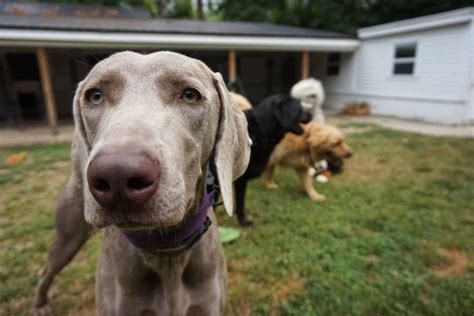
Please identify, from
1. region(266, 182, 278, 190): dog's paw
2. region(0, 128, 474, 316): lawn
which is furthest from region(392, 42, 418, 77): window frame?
region(266, 182, 278, 190): dog's paw

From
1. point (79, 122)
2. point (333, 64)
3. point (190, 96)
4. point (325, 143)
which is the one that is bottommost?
point (325, 143)

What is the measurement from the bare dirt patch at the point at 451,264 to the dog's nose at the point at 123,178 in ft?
9.63

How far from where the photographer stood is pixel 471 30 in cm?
1048

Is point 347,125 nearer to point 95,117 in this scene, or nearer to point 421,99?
point 421,99

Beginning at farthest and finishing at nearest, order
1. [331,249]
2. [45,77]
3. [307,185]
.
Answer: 1. [45,77]
2. [307,185]
3. [331,249]

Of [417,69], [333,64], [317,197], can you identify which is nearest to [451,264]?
[317,197]

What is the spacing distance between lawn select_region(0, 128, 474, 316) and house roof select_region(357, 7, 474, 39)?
7.20m

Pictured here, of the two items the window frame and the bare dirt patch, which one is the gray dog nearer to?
the bare dirt patch

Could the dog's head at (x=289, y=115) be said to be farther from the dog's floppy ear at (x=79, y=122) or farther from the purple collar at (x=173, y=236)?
the dog's floppy ear at (x=79, y=122)

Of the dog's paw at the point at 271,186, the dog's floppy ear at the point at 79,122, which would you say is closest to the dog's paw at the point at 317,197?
the dog's paw at the point at 271,186

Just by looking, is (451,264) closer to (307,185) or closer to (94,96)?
(307,185)

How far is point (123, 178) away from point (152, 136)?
19cm

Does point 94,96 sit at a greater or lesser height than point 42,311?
greater

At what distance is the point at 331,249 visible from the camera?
338 cm
